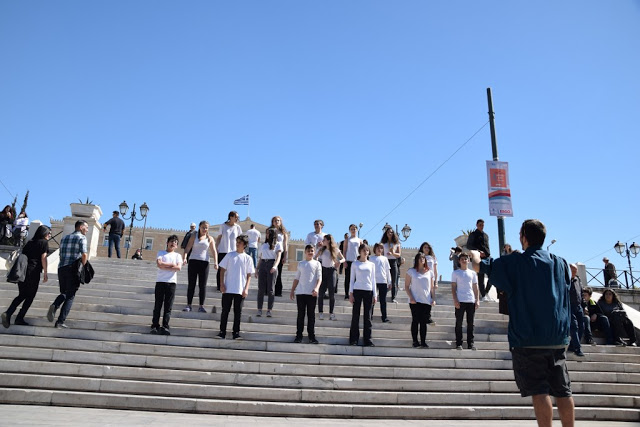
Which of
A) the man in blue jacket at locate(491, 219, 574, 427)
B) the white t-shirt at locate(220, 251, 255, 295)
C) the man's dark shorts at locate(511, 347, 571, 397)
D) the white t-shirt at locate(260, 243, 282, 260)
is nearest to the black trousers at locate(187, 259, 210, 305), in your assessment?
the white t-shirt at locate(260, 243, 282, 260)

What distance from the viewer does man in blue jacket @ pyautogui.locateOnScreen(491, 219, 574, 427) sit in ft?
12.0

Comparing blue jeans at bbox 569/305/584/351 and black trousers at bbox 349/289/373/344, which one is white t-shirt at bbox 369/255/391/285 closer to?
black trousers at bbox 349/289/373/344

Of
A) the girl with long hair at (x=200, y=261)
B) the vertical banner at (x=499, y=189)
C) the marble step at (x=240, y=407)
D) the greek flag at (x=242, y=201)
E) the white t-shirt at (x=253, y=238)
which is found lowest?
the marble step at (x=240, y=407)

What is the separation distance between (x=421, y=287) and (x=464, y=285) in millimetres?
795

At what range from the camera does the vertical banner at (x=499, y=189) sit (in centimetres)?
1234

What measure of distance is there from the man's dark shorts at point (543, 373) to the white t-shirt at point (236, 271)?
5.11 metres

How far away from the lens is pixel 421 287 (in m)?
8.73

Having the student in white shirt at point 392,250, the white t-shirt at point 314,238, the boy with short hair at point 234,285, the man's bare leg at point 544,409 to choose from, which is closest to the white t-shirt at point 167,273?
the boy with short hair at point 234,285

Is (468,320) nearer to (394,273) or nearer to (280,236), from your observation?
(394,273)

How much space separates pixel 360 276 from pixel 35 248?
214 inches

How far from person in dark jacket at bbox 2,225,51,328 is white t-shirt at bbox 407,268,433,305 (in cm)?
620

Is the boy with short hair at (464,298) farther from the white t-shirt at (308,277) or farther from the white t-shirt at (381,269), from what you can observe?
the white t-shirt at (308,277)

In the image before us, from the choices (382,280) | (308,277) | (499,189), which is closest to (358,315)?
(308,277)

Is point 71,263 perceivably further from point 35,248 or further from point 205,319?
point 205,319
